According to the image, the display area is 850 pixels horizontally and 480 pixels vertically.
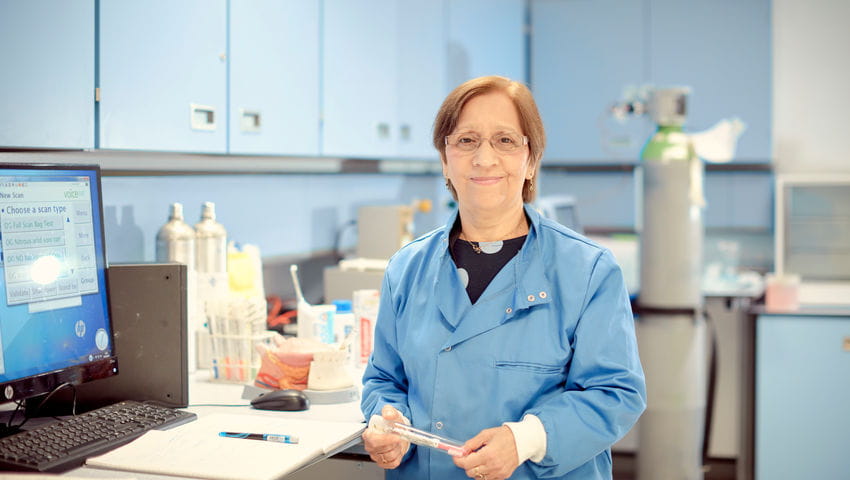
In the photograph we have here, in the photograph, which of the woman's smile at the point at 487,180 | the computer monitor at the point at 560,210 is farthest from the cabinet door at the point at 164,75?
the computer monitor at the point at 560,210

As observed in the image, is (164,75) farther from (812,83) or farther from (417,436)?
(812,83)

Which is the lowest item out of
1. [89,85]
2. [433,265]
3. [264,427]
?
[264,427]

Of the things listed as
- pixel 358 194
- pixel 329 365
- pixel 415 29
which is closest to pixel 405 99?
pixel 415 29

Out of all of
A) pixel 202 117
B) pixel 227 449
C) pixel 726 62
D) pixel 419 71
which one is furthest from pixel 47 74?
pixel 726 62

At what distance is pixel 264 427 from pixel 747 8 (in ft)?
11.2

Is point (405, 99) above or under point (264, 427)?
above

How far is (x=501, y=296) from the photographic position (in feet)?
5.45

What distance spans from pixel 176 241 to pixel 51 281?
2.33 feet

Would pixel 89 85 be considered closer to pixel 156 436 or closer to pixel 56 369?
pixel 56 369

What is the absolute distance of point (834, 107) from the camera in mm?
4363

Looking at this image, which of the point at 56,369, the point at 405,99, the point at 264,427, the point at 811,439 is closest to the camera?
the point at 56,369

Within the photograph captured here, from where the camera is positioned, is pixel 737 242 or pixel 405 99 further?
pixel 737 242

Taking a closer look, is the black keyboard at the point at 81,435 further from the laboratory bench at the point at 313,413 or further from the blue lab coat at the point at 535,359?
the blue lab coat at the point at 535,359

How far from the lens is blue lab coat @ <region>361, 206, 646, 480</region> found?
1.58 m
